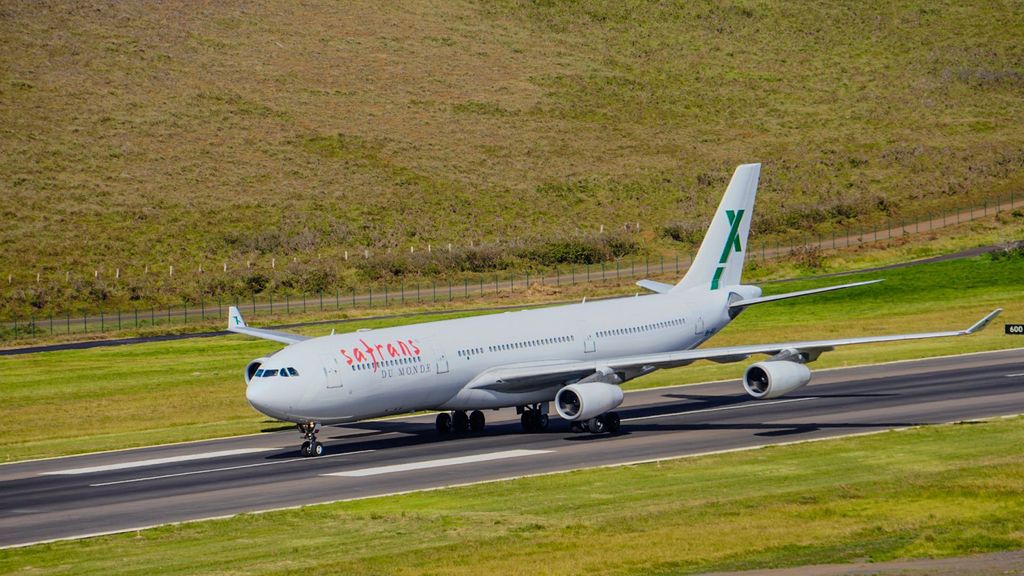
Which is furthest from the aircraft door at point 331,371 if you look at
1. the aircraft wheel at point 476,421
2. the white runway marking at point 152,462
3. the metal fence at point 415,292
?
the metal fence at point 415,292

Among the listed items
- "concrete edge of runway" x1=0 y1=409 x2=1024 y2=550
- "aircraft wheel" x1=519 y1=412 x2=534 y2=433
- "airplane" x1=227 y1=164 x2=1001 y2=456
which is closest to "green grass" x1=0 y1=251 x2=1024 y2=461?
"airplane" x1=227 y1=164 x2=1001 y2=456

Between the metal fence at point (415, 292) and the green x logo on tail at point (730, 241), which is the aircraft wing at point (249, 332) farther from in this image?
the metal fence at point (415, 292)

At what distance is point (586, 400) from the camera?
5031 centimetres

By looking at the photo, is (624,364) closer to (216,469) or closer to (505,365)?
(505,365)

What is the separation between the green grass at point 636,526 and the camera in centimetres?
3155

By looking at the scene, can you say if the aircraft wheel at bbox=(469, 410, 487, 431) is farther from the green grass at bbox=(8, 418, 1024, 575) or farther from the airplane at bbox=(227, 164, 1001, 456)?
the green grass at bbox=(8, 418, 1024, 575)

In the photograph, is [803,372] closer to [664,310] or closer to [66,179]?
[664,310]

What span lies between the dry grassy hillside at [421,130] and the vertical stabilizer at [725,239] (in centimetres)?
6994

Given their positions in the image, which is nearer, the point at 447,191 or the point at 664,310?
the point at 664,310

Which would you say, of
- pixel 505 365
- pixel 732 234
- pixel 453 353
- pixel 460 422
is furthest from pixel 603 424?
pixel 732 234

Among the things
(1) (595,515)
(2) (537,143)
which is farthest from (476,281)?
(1) (595,515)

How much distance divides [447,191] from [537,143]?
755 inches

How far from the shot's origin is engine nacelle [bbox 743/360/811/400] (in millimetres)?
50656

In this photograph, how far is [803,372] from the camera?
170 ft
